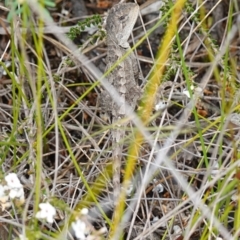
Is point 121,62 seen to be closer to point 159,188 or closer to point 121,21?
point 121,21

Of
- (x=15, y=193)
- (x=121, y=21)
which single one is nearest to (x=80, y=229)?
(x=15, y=193)

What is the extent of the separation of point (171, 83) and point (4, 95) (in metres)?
0.92

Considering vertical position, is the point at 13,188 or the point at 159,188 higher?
the point at 13,188

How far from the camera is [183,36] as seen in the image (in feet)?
11.0

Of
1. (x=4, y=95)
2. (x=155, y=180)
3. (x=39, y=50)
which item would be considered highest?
(x=39, y=50)

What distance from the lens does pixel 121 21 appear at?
2.98 m

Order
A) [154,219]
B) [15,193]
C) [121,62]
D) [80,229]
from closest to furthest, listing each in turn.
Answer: [80,229] < [15,193] < [154,219] < [121,62]

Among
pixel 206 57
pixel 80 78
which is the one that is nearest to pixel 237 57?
pixel 206 57

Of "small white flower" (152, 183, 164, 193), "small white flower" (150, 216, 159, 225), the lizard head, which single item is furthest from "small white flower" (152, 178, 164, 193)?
the lizard head

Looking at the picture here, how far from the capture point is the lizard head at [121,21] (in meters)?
2.96

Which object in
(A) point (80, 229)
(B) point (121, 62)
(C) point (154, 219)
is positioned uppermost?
(B) point (121, 62)

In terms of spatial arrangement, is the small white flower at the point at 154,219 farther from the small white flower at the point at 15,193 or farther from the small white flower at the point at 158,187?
the small white flower at the point at 15,193

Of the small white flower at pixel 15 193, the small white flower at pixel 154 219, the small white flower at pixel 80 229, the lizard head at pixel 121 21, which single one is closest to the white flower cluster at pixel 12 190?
the small white flower at pixel 15 193

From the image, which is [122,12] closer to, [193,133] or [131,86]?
[131,86]
